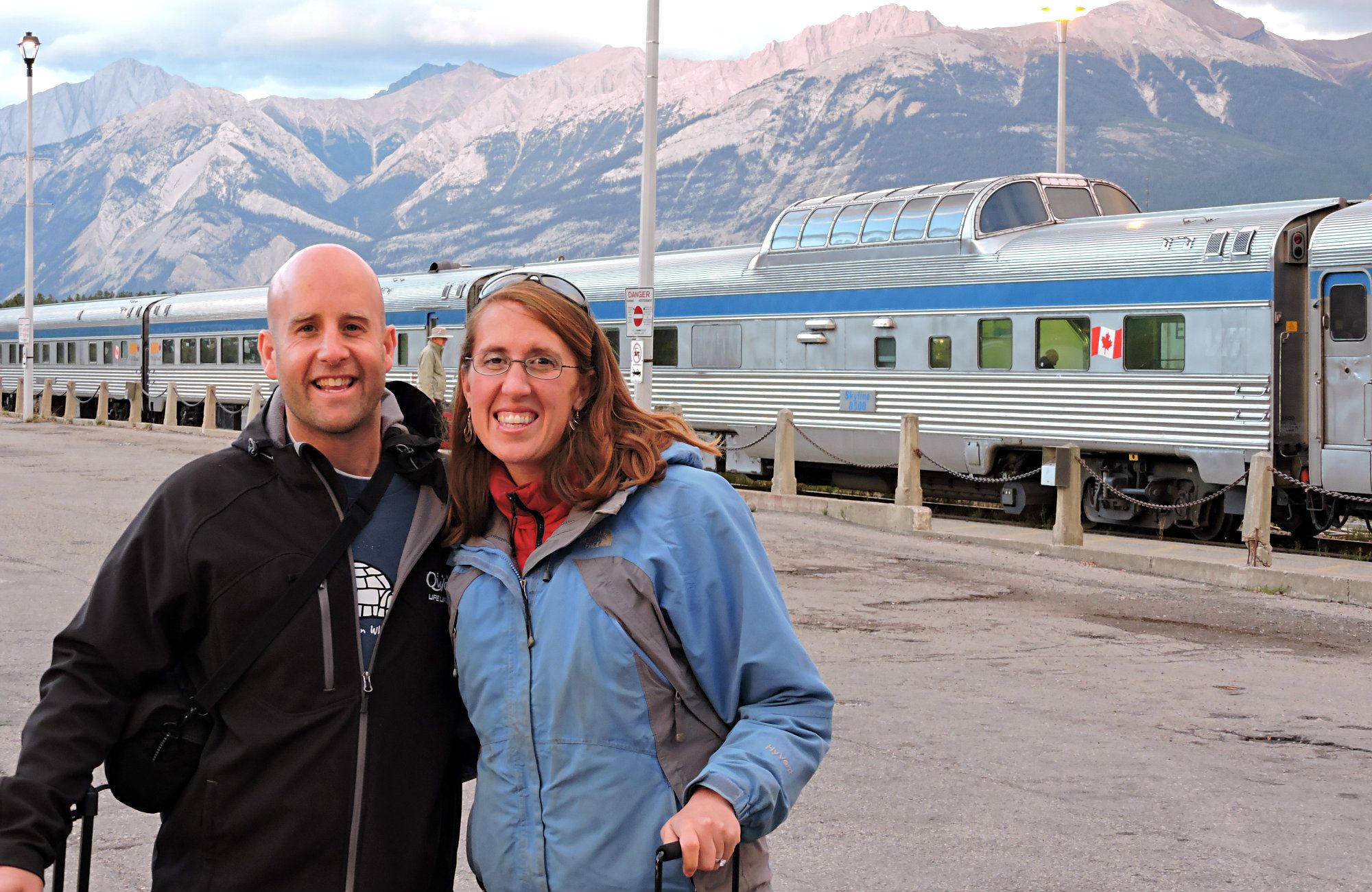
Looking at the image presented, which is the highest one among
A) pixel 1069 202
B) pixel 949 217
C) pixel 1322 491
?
pixel 1069 202

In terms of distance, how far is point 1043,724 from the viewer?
7.59m

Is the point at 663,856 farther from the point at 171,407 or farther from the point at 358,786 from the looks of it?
the point at 171,407

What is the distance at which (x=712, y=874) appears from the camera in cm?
257

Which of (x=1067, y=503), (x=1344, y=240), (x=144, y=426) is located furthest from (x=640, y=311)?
(x=144, y=426)

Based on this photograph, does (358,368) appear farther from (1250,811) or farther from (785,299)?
(785,299)

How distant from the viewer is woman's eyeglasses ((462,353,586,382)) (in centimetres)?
283

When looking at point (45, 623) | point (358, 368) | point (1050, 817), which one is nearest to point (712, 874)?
point (358, 368)

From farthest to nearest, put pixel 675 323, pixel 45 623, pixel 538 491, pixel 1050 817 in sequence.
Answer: pixel 675 323 → pixel 45 623 → pixel 1050 817 → pixel 538 491

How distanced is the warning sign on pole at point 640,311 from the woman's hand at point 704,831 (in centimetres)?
1638

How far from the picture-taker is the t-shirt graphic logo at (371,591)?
2.72 metres

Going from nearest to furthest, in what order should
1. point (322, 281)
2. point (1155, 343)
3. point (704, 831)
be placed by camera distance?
point (704, 831)
point (322, 281)
point (1155, 343)

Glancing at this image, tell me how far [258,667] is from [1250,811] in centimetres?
470

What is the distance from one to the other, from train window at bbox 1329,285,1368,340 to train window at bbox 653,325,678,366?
9.69 m

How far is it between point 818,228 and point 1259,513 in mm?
A: 8581
